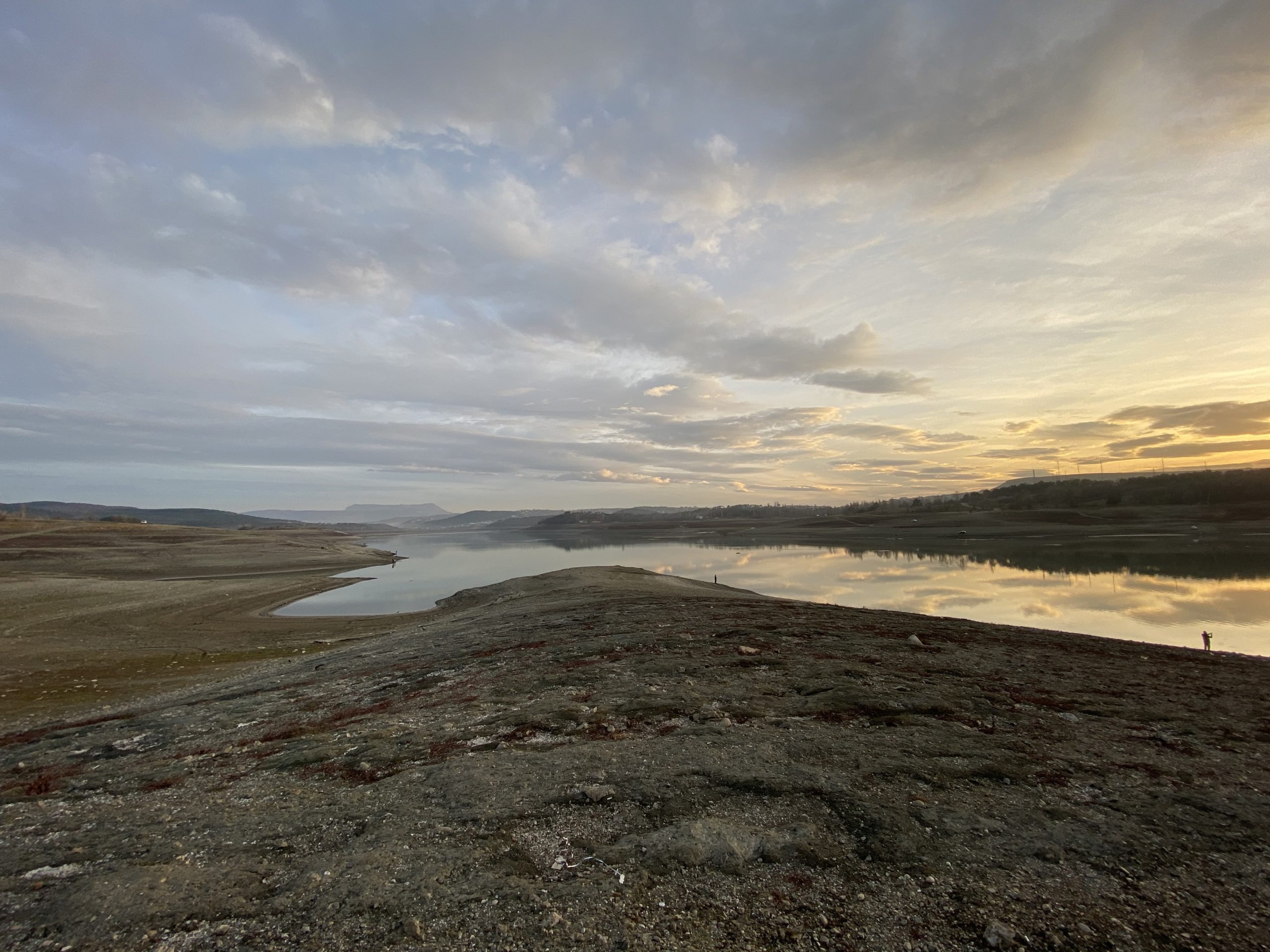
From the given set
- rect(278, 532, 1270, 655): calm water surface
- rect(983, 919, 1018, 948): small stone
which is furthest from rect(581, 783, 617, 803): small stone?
rect(278, 532, 1270, 655): calm water surface

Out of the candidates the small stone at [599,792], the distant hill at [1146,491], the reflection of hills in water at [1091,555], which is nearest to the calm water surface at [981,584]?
the reflection of hills in water at [1091,555]

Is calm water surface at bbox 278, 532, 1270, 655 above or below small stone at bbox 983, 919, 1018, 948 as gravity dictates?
below

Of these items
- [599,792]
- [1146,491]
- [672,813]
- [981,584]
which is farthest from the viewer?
[1146,491]

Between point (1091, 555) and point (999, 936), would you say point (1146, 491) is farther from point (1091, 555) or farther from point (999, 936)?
point (999, 936)

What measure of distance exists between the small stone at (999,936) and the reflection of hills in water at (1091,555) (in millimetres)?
44046

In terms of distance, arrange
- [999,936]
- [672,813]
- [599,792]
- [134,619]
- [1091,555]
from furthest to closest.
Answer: [1091,555]
[134,619]
[599,792]
[672,813]
[999,936]

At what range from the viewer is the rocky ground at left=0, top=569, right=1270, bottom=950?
429 cm

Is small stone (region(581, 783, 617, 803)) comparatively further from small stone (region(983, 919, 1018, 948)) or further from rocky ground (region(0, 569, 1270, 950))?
small stone (region(983, 919, 1018, 948))

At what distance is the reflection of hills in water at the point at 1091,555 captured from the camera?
38.8 metres

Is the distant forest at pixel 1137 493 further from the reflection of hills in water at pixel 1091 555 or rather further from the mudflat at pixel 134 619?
the mudflat at pixel 134 619

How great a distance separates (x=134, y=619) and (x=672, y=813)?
31837 mm

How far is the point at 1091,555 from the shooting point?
49.8 metres

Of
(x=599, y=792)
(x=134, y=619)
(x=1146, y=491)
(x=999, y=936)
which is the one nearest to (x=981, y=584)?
(x=599, y=792)

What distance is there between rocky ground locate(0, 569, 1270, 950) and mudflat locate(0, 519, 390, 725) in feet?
20.3
